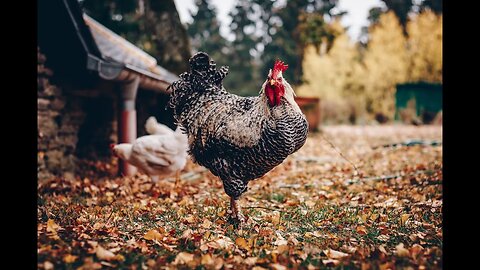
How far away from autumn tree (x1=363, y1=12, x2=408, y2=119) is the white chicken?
66.4ft

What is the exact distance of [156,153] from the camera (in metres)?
6.05

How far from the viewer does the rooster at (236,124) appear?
3.75 m

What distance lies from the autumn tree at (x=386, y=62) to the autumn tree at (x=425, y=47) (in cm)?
54

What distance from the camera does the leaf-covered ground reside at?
2.96m

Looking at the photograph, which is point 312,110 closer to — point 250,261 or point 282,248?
point 282,248

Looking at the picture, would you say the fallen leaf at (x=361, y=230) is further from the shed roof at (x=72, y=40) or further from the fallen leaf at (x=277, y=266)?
the shed roof at (x=72, y=40)

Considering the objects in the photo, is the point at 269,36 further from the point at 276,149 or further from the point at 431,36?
the point at 276,149

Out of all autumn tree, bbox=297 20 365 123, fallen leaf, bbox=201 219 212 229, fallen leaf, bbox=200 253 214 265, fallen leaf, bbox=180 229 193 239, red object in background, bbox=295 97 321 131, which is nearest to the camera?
fallen leaf, bbox=200 253 214 265

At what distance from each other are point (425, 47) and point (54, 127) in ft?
73.0

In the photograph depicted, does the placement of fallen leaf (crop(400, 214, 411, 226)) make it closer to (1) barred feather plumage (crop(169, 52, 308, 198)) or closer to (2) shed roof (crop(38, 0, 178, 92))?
(1) barred feather plumage (crop(169, 52, 308, 198))

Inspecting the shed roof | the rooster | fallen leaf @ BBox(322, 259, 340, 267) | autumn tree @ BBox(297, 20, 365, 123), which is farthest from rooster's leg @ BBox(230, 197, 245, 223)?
autumn tree @ BBox(297, 20, 365, 123)

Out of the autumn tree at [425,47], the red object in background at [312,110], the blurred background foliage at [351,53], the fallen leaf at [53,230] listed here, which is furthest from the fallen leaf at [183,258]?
the autumn tree at [425,47]

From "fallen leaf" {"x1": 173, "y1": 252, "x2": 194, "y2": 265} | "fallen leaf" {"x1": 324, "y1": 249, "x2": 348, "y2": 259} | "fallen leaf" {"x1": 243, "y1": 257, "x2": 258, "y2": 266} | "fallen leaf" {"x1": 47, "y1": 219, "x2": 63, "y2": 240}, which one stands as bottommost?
"fallen leaf" {"x1": 243, "y1": 257, "x2": 258, "y2": 266}

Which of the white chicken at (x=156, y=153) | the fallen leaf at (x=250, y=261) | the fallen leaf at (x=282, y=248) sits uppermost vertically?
the white chicken at (x=156, y=153)
